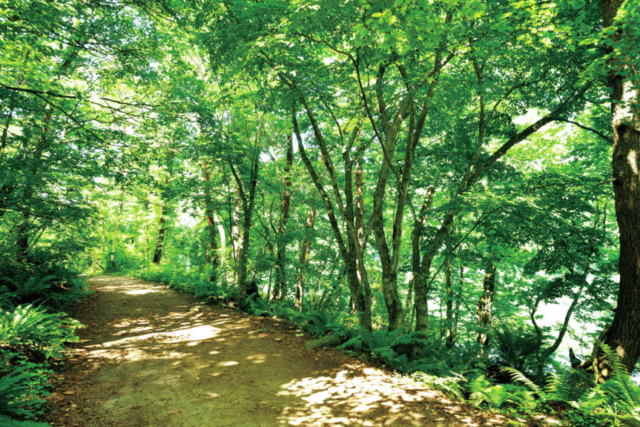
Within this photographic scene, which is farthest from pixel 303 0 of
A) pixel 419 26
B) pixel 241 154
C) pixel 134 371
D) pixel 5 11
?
pixel 134 371

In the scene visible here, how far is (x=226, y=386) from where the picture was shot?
434 centimetres

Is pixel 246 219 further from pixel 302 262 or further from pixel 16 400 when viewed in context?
pixel 16 400

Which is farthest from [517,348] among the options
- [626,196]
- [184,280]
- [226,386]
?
[184,280]

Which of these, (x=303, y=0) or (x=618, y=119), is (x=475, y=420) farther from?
(x=303, y=0)

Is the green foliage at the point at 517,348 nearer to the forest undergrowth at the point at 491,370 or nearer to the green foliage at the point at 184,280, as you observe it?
the forest undergrowth at the point at 491,370

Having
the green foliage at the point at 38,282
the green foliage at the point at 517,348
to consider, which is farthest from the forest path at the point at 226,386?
the green foliage at the point at 517,348

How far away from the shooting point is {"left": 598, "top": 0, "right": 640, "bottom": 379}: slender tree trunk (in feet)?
14.8

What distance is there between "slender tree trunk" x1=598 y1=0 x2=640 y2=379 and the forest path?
2.71m

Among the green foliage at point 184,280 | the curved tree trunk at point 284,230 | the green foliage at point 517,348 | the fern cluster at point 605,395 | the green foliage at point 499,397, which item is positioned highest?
the curved tree trunk at point 284,230

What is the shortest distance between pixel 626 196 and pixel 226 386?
6778mm

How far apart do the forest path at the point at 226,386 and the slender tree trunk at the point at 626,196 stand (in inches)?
107

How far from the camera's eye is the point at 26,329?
4359mm

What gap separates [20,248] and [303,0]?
901 centimetres

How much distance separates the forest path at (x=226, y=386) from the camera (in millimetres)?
3518
